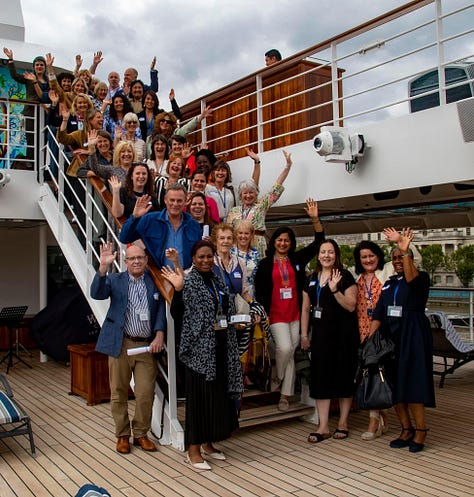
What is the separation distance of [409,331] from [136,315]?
210 cm

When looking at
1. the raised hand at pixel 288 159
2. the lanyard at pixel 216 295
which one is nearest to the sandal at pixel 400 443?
the lanyard at pixel 216 295

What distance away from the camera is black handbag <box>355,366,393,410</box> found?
4.51m

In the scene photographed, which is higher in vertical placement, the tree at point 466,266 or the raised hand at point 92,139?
the raised hand at point 92,139

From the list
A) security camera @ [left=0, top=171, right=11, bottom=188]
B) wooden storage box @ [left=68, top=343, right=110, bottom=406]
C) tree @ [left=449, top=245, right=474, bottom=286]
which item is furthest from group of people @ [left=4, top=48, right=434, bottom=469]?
tree @ [left=449, top=245, right=474, bottom=286]

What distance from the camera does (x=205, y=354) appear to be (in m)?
4.16

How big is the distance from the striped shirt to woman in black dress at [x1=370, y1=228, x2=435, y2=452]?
182cm

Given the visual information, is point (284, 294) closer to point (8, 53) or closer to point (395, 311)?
point (395, 311)

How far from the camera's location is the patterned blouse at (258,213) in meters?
5.69

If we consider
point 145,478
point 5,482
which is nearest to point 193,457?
point 145,478

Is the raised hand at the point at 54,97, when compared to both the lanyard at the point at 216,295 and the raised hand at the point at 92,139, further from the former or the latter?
the lanyard at the point at 216,295

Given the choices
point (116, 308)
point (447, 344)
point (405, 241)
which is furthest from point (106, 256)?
point (447, 344)

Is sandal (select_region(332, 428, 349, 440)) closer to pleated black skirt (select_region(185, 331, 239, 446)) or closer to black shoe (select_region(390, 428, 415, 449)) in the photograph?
black shoe (select_region(390, 428, 415, 449))

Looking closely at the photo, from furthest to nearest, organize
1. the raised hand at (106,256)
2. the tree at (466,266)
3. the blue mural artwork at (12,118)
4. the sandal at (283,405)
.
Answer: the tree at (466,266), the blue mural artwork at (12,118), the sandal at (283,405), the raised hand at (106,256)

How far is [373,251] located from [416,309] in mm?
613
